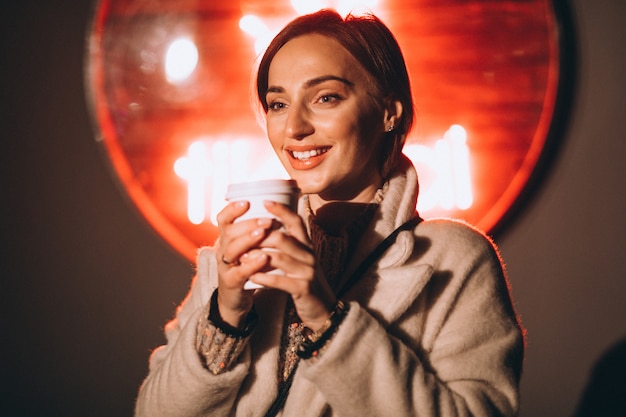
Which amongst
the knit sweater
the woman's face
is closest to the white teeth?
the woman's face

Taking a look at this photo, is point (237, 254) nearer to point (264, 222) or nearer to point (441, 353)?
point (264, 222)

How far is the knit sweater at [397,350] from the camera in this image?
823 mm

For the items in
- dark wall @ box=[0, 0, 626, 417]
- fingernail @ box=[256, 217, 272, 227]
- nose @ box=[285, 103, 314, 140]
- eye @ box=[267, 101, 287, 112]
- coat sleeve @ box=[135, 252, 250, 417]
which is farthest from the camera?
dark wall @ box=[0, 0, 626, 417]

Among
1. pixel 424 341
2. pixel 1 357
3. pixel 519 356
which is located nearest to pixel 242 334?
pixel 424 341

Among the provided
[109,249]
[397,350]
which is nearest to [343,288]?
[397,350]

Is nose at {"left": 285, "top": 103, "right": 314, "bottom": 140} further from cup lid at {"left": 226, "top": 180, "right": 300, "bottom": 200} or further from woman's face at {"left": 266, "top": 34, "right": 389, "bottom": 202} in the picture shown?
cup lid at {"left": 226, "top": 180, "right": 300, "bottom": 200}

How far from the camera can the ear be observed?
1.26 metres

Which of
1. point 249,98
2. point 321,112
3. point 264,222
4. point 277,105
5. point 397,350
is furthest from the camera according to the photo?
point 249,98

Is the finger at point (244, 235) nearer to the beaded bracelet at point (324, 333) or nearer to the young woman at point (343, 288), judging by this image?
the young woman at point (343, 288)

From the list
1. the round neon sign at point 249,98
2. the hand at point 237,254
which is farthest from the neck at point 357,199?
the round neon sign at point 249,98

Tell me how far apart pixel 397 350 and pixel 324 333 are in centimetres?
16

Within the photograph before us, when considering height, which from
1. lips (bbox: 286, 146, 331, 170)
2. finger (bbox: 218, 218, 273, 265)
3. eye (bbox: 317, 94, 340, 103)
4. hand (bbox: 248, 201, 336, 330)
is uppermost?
eye (bbox: 317, 94, 340, 103)

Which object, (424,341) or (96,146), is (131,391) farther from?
(424,341)

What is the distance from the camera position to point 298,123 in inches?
42.6
